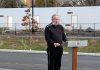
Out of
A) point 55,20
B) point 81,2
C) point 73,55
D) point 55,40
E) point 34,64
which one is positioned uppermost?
point 81,2

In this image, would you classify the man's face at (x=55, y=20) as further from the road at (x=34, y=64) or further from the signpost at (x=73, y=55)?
the road at (x=34, y=64)

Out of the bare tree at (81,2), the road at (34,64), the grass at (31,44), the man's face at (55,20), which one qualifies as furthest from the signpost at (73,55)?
the bare tree at (81,2)

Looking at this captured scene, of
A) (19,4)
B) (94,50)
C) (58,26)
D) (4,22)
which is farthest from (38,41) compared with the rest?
(19,4)

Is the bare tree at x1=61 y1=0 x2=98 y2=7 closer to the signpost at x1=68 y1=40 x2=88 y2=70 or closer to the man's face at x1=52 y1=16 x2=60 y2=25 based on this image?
the man's face at x1=52 y1=16 x2=60 y2=25

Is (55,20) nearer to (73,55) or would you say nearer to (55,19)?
(55,19)

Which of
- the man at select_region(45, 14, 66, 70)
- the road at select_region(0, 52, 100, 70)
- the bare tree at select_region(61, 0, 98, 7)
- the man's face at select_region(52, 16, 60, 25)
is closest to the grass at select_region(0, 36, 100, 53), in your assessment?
the road at select_region(0, 52, 100, 70)

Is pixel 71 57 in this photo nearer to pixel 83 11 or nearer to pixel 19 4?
pixel 83 11

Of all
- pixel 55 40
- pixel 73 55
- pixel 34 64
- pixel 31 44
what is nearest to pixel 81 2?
pixel 31 44

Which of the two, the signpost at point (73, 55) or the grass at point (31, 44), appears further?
the grass at point (31, 44)

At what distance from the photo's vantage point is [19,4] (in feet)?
270

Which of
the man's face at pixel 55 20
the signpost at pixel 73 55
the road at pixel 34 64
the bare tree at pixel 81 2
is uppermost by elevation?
the bare tree at pixel 81 2

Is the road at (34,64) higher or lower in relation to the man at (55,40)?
lower

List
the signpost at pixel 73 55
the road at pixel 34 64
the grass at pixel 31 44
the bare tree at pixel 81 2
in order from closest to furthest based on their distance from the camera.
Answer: the signpost at pixel 73 55, the road at pixel 34 64, the grass at pixel 31 44, the bare tree at pixel 81 2

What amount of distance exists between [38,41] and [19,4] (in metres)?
52.1
